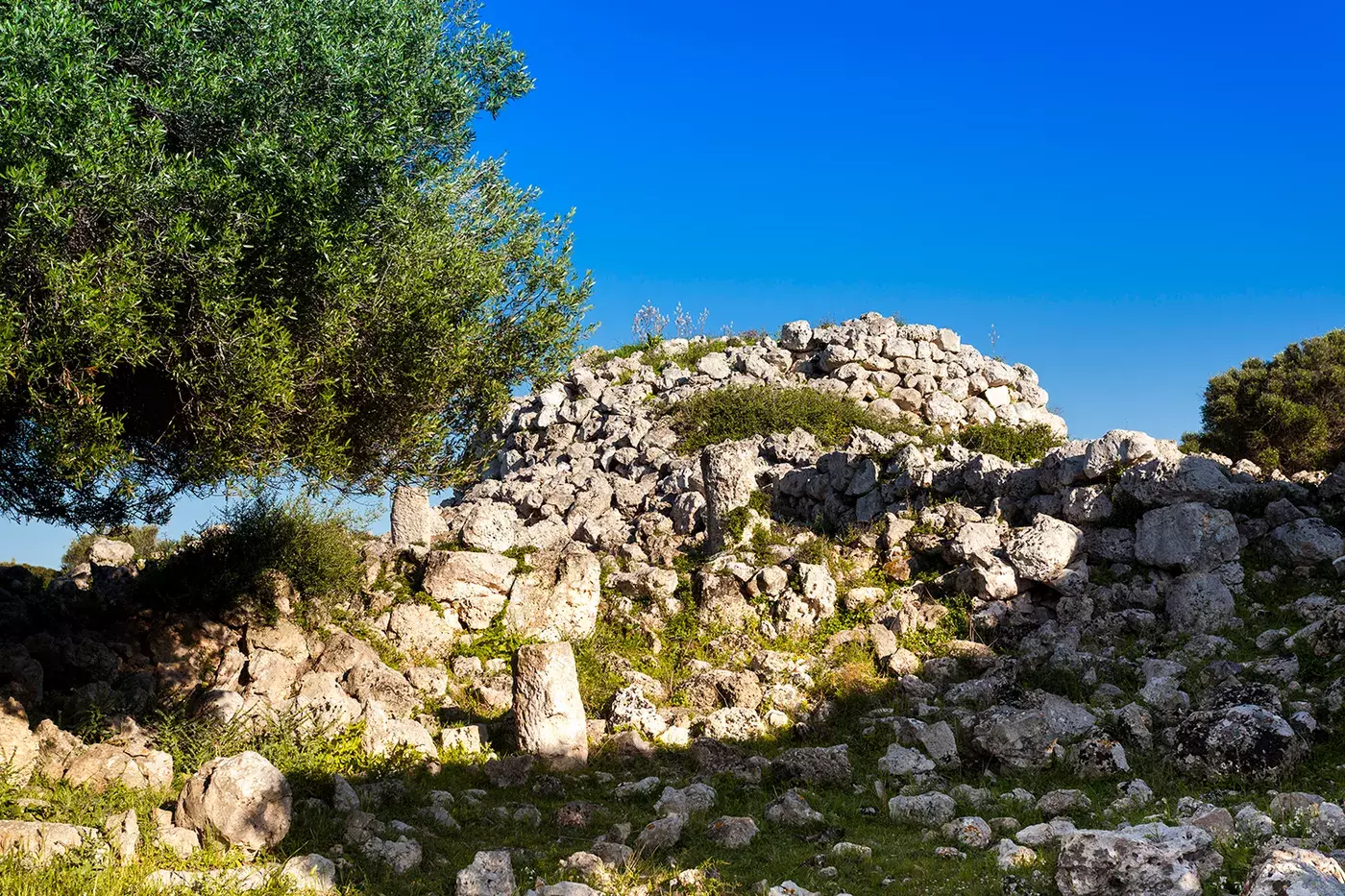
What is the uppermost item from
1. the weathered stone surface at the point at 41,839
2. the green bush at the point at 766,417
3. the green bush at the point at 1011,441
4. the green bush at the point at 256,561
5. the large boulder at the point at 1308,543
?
the green bush at the point at 766,417

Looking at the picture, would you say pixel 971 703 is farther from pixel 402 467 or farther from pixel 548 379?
pixel 402 467

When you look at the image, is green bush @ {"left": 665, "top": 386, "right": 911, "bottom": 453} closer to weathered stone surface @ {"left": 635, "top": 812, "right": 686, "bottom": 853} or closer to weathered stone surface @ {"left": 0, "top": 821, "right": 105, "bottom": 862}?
weathered stone surface @ {"left": 635, "top": 812, "right": 686, "bottom": 853}

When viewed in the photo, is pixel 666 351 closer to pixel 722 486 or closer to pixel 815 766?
pixel 722 486

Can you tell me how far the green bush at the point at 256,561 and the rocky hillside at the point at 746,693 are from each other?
31 centimetres

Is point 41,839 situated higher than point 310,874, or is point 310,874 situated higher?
point 41,839

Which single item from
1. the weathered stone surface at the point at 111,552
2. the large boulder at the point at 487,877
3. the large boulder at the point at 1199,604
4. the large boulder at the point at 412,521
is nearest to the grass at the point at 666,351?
the large boulder at the point at 412,521

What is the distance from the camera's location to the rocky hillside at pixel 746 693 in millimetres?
10273

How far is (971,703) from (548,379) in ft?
26.7

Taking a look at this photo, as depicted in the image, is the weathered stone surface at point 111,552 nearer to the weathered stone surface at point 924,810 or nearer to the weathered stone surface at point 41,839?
the weathered stone surface at point 41,839

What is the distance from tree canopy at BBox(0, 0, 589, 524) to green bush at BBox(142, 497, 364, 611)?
340 centimetres

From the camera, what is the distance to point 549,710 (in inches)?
573

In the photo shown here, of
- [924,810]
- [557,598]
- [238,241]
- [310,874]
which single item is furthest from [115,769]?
[924,810]

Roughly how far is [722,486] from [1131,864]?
1310 cm

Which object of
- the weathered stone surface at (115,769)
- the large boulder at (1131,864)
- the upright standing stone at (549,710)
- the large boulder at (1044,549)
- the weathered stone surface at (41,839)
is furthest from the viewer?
the large boulder at (1044,549)
